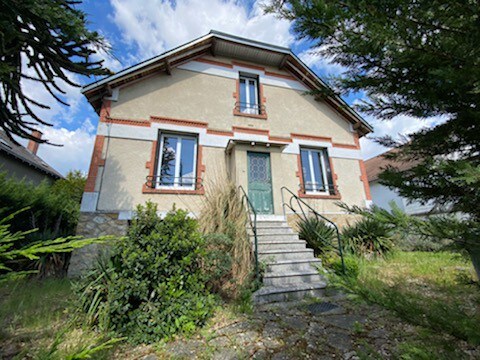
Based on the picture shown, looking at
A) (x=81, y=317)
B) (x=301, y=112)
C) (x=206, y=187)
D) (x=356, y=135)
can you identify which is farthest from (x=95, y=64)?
(x=356, y=135)

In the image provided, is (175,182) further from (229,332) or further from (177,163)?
(229,332)

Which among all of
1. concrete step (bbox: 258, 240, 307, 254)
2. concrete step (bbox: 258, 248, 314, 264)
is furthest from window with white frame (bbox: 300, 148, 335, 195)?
concrete step (bbox: 258, 248, 314, 264)

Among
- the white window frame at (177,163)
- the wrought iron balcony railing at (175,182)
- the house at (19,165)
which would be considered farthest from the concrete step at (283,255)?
the house at (19,165)

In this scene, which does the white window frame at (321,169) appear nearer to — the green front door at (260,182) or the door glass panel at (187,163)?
the green front door at (260,182)

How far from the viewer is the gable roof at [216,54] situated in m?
6.55

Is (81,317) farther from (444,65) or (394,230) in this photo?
(444,65)

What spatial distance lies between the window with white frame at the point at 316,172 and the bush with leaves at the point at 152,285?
5307 mm

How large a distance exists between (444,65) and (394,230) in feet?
3.34

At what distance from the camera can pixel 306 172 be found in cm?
787

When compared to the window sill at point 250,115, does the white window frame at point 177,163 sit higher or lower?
lower

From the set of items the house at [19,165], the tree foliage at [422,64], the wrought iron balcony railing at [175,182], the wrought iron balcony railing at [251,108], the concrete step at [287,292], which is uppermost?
the wrought iron balcony railing at [251,108]

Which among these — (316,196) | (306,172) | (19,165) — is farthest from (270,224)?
(19,165)

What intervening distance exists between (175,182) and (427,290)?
6163mm

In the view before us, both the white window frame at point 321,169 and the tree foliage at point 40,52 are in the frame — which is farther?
the white window frame at point 321,169
